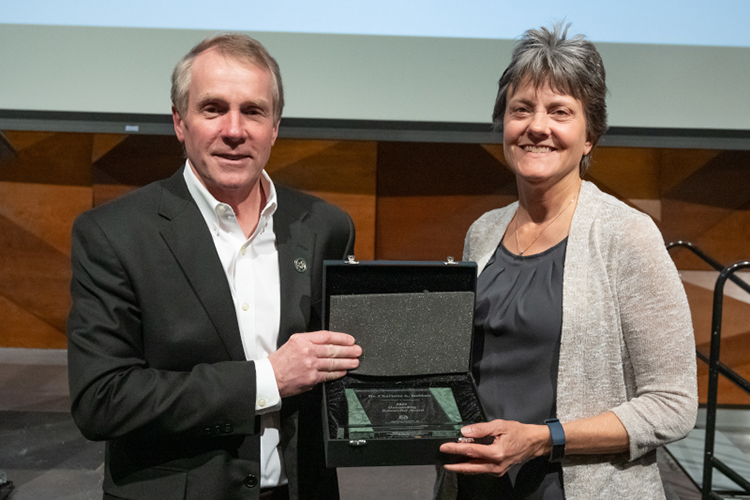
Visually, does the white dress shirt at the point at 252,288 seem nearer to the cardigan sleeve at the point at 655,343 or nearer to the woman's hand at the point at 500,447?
the woman's hand at the point at 500,447

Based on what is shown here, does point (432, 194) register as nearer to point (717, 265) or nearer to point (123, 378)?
point (717, 265)

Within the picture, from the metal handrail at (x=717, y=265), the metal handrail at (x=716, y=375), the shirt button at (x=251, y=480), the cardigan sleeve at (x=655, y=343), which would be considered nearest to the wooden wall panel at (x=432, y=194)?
the metal handrail at (x=717, y=265)

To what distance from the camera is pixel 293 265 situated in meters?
1.45

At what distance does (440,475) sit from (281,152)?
2.51m

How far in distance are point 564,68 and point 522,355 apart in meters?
0.71

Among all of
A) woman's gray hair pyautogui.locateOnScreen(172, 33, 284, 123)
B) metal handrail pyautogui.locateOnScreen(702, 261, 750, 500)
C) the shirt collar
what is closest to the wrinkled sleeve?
the shirt collar

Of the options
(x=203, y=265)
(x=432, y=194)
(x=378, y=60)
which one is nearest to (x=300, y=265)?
(x=203, y=265)

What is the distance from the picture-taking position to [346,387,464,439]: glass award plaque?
4.17 ft

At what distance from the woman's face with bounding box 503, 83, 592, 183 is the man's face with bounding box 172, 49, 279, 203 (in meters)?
0.63

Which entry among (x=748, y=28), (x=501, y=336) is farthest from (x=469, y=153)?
(x=501, y=336)

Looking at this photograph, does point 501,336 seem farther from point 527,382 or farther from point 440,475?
point 440,475

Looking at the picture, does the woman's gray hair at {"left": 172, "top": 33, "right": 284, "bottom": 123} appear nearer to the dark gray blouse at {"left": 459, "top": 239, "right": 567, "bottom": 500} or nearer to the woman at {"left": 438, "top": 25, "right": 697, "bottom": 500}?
the woman at {"left": 438, "top": 25, "right": 697, "bottom": 500}

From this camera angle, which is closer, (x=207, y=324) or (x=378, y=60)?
(x=207, y=324)

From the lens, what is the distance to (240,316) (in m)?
1.37
